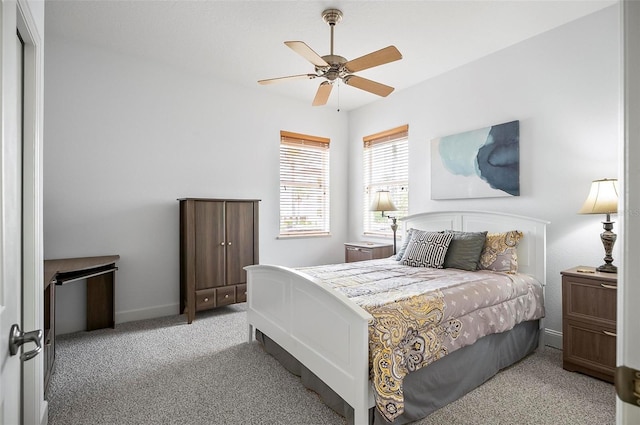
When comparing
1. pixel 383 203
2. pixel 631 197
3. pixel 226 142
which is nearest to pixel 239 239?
pixel 226 142

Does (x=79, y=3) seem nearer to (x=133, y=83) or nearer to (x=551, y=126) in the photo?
(x=133, y=83)

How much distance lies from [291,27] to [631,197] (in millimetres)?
3022

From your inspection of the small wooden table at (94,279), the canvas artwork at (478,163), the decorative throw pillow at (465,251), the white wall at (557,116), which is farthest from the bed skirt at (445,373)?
the small wooden table at (94,279)

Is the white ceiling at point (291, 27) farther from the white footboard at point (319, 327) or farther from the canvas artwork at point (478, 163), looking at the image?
the white footboard at point (319, 327)

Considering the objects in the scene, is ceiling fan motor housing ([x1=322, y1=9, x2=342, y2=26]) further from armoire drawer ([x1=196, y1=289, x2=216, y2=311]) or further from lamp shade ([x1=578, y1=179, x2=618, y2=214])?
armoire drawer ([x1=196, y1=289, x2=216, y2=311])

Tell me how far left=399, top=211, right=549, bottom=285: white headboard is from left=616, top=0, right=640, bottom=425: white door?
2751mm

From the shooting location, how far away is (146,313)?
371cm

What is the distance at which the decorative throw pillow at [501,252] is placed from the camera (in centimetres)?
295

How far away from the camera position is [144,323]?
3.55 meters

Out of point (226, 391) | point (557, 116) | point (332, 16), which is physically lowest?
point (226, 391)

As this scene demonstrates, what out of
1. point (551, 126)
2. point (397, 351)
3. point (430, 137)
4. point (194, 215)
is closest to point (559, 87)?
point (551, 126)

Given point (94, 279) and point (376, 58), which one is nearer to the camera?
point (376, 58)

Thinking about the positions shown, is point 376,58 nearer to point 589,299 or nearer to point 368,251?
point 589,299

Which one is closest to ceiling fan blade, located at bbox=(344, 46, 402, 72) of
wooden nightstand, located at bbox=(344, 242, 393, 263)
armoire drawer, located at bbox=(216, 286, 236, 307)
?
wooden nightstand, located at bbox=(344, 242, 393, 263)
